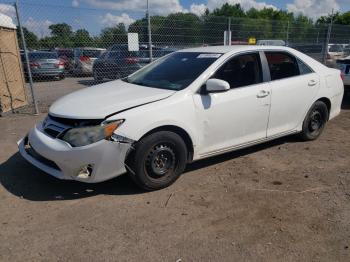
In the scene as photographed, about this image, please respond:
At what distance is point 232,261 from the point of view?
109 inches

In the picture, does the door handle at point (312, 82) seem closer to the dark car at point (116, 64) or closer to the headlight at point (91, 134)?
the headlight at point (91, 134)

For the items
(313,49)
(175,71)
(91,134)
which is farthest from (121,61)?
(313,49)

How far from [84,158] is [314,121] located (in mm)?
3875

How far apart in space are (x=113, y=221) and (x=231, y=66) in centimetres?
244

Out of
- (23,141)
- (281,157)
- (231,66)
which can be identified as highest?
(231,66)

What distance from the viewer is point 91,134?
11.6ft

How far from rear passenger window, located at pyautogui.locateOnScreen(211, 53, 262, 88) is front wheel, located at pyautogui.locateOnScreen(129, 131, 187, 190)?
3.41ft

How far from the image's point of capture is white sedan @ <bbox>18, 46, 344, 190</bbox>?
3.60m

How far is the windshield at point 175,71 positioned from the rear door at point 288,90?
995mm

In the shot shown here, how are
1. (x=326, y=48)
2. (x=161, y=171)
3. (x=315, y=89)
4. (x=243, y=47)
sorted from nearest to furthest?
(x=161, y=171) → (x=243, y=47) → (x=315, y=89) → (x=326, y=48)

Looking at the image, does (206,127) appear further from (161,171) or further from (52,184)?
(52,184)

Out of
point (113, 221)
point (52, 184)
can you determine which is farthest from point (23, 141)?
point (113, 221)

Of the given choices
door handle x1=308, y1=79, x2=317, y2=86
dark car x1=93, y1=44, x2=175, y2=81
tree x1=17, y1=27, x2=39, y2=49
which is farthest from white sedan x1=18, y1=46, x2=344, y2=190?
dark car x1=93, y1=44, x2=175, y2=81

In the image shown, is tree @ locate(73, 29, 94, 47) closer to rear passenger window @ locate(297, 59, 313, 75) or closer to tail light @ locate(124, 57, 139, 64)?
tail light @ locate(124, 57, 139, 64)
